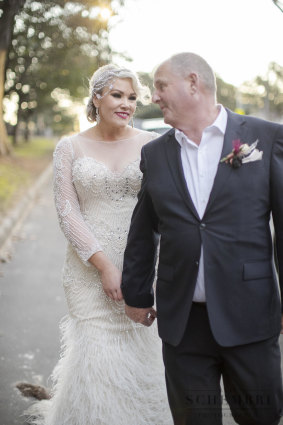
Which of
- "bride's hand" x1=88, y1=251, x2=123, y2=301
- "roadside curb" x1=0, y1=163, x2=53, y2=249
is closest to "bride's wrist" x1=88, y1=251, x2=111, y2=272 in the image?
"bride's hand" x1=88, y1=251, x2=123, y2=301

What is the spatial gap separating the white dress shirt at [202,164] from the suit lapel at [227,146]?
37mm

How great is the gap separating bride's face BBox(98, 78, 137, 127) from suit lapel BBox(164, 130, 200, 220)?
883 mm

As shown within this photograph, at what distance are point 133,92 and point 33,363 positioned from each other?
2.69 m

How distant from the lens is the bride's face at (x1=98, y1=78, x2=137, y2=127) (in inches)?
146

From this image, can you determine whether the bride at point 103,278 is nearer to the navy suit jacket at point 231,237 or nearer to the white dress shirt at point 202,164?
the navy suit jacket at point 231,237

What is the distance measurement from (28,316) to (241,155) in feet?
14.1

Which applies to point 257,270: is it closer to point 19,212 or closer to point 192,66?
point 192,66

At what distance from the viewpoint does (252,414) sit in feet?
8.98

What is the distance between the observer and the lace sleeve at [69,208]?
365 cm

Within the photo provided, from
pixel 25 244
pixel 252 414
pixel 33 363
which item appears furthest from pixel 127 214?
pixel 25 244

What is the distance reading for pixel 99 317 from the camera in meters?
3.68

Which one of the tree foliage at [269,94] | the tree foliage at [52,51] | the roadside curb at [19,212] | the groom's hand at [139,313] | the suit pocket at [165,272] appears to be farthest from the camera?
the tree foliage at [269,94]

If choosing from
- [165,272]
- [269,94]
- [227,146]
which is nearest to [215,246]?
[165,272]

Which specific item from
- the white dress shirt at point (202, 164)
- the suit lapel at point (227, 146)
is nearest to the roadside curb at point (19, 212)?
the white dress shirt at point (202, 164)
